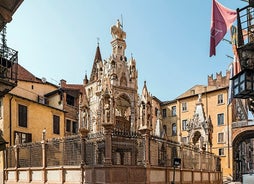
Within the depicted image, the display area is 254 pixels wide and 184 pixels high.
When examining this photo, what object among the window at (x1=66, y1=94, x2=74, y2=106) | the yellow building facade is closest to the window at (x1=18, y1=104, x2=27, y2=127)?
the window at (x1=66, y1=94, x2=74, y2=106)

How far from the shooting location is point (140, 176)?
683 inches

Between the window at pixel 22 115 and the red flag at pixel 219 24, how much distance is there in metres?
19.5

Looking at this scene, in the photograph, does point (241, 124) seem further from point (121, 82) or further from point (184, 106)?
point (121, 82)

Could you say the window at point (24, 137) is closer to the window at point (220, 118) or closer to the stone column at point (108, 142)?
the stone column at point (108, 142)

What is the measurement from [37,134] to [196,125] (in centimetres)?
1788

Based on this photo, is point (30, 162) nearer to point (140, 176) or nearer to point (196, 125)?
point (140, 176)

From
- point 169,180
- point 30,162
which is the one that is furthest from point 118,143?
point 30,162

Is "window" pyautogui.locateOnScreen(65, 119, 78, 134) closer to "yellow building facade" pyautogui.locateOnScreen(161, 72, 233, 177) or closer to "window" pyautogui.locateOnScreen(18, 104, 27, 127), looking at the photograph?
"window" pyautogui.locateOnScreen(18, 104, 27, 127)

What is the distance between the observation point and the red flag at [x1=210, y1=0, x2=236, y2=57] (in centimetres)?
2042

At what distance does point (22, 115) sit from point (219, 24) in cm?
2066

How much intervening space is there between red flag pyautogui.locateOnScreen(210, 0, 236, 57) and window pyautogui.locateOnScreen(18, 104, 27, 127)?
19.5 meters

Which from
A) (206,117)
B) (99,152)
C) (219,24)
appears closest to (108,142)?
(99,152)

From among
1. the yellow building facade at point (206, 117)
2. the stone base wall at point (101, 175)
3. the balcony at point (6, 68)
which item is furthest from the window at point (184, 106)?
the balcony at point (6, 68)

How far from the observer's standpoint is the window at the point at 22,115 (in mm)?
31609
